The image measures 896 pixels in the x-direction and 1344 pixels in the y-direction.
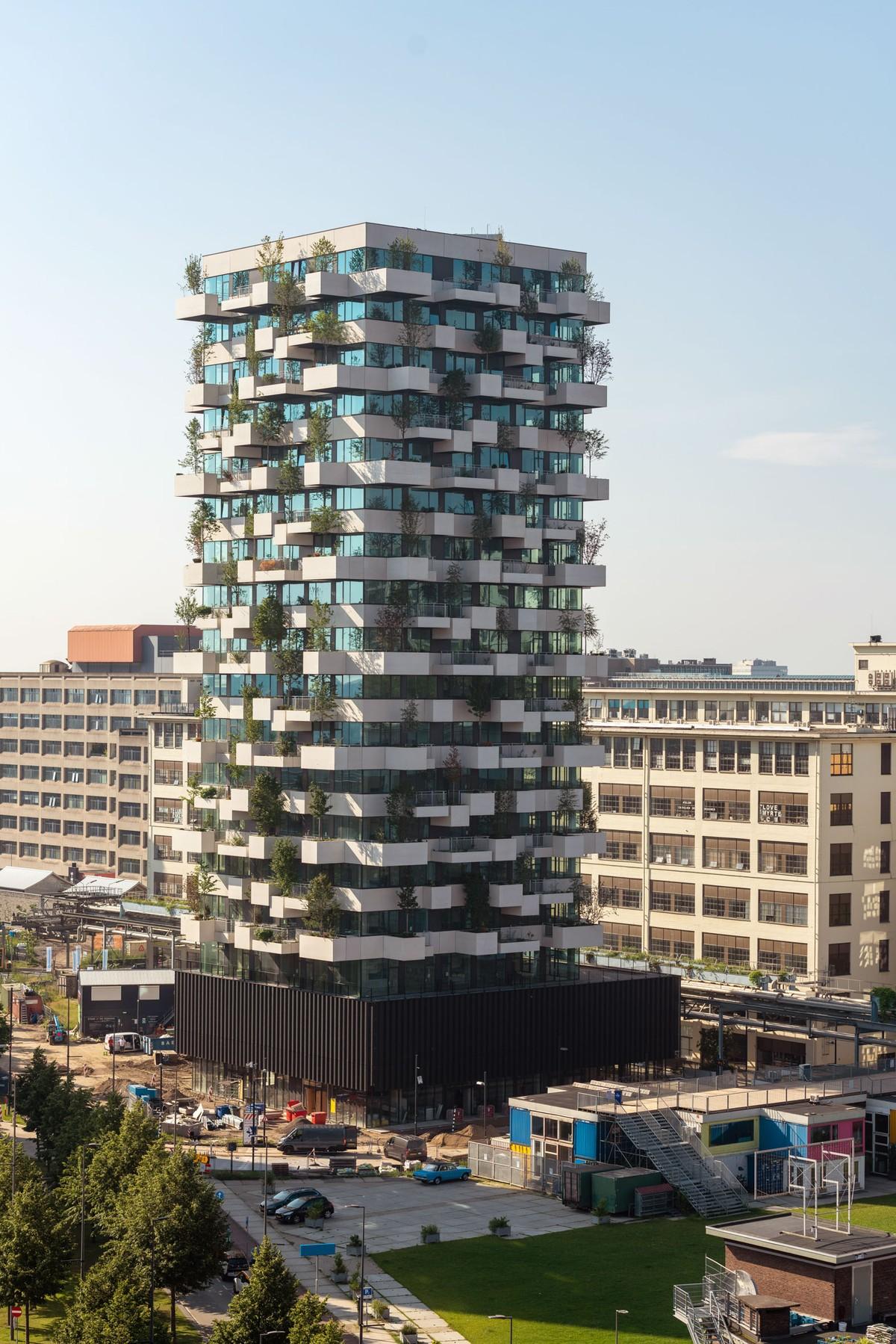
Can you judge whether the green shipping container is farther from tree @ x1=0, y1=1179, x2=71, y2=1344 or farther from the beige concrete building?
the beige concrete building

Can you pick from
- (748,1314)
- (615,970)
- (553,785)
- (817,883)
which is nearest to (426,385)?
(553,785)

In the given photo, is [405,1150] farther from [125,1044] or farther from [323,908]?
[125,1044]

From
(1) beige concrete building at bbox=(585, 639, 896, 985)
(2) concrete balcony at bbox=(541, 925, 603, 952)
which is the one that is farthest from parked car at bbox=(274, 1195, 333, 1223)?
(1) beige concrete building at bbox=(585, 639, 896, 985)

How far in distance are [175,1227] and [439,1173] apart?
3214 centimetres

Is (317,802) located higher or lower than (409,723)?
lower

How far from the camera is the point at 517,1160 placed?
114500 millimetres

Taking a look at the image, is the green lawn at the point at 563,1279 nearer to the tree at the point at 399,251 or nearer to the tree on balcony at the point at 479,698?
the tree on balcony at the point at 479,698

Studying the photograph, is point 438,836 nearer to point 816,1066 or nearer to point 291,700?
point 291,700

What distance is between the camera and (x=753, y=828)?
165m

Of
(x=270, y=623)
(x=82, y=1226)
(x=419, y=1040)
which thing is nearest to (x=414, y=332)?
(x=270, y=623)

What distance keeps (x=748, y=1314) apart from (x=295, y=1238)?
30.4 metres

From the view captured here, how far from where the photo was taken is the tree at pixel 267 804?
5202 inches

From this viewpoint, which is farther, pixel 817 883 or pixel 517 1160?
pixel 817 883

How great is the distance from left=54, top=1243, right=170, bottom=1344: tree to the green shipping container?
28972 mm
